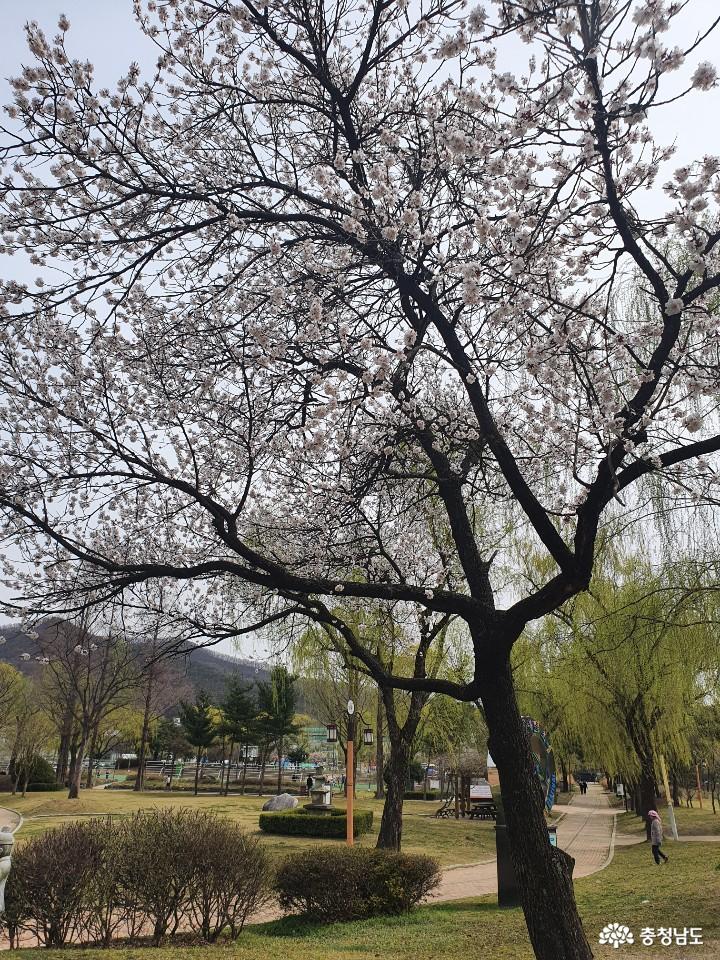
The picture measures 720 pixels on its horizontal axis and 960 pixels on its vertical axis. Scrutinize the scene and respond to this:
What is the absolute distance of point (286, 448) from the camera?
24.4 feet

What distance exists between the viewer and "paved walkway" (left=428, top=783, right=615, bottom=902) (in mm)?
11758

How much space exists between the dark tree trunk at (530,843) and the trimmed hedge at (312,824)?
14559 millimetres

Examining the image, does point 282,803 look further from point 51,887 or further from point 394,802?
point 51,887

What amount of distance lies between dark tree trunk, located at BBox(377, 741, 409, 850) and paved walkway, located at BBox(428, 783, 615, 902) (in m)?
1.19

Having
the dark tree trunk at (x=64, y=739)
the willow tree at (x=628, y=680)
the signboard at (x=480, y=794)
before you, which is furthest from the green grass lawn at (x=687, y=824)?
the dark tree trunk at (x=64, y=739)

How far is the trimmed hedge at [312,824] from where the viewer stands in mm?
18297

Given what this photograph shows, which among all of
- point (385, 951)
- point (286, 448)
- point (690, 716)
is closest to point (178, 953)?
point (385, 951)

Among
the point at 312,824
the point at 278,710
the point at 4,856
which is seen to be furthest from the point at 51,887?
the point at 278,710

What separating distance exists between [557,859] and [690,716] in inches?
648

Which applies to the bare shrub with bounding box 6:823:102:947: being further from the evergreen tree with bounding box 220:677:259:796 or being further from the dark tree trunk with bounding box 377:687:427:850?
the evergreen tree with bounding box 220:677:259:796

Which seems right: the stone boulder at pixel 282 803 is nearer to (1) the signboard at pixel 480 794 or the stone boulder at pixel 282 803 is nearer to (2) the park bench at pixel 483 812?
(2) the park bench at pixel 483 812

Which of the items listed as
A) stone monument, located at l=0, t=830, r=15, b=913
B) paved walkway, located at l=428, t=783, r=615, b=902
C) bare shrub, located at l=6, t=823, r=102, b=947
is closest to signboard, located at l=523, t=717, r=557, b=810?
paved walkway, located at l=428, t=783, r=615, b=902

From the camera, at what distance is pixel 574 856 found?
54.9 feet

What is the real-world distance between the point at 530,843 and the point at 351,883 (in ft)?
15.3
